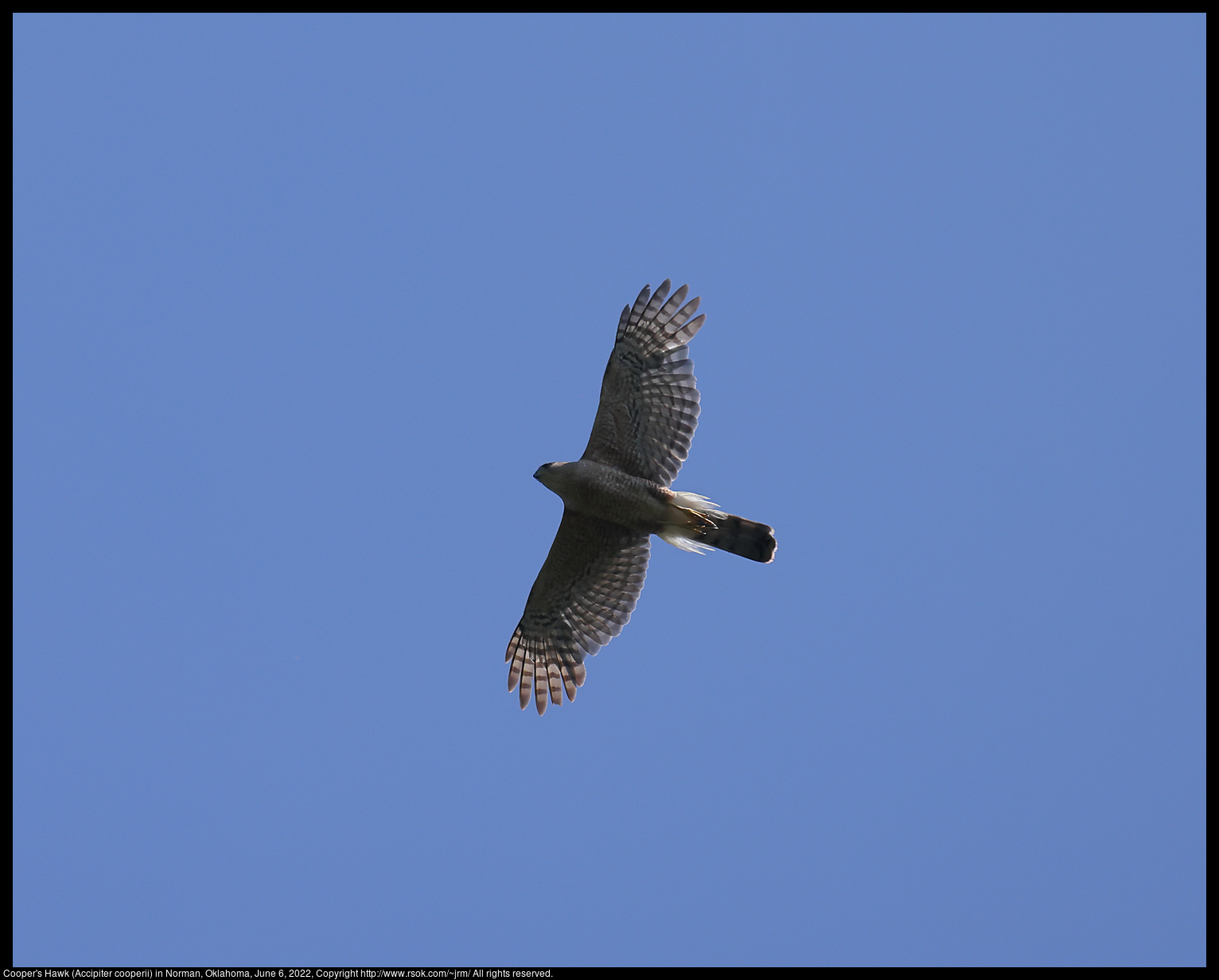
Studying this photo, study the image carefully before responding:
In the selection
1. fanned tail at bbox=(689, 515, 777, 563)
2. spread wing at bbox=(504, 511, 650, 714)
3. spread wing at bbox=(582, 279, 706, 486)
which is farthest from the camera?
spread wing at bbox=(504, 511, 650, 714)

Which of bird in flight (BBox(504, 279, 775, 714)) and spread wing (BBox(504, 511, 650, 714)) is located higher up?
bird in flight (BBox(504, 279, 775, 714))

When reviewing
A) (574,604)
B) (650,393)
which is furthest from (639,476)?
(574,604)

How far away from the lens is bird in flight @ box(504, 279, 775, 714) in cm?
1068

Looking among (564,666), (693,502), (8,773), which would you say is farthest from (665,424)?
(8,773)

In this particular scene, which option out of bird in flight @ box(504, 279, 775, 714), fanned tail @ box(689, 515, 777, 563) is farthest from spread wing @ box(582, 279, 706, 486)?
fanned tail @ box(689, 515, 777, 563)

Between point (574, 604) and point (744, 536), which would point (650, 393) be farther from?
point (574, 604)

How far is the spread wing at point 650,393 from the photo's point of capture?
1078 cm

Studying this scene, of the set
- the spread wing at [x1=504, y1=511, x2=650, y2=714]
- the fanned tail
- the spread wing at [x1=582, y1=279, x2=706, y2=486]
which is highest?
the spread wing at [x1=582, y1=279, x2=706, y2=486]

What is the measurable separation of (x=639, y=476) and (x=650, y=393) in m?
0.73

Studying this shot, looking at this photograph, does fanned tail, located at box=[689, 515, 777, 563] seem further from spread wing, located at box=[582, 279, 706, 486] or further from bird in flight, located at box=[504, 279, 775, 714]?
spread wing, located at box=[582, 279, 706, 486]

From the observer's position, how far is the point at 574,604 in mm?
Answer: 11500
